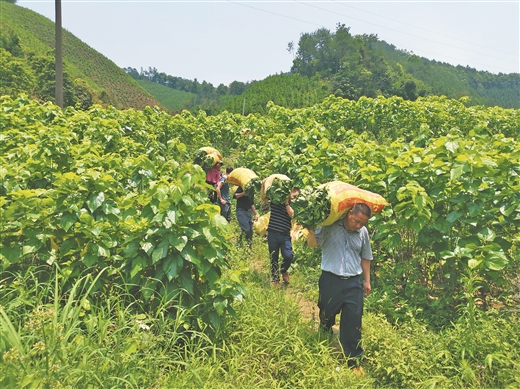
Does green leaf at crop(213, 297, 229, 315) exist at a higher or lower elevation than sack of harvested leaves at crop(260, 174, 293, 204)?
lower

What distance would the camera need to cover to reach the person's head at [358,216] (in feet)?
9.47

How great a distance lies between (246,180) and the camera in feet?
17.8

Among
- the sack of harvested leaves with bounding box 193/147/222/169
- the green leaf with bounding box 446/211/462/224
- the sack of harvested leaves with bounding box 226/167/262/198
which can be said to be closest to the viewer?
the green leaf with bounding box 446/211/462/224

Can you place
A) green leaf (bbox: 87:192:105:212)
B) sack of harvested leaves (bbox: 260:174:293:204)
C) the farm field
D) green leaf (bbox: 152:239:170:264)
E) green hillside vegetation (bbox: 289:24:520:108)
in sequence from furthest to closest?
green hillside vegetation (bbox: 289:24:520:108), sack of harvested leaves (bbox: 260:174:293:204), green leaf (bbox: 87:192:105:212), green leaf (bbox: 152:239:170:264), the farm field

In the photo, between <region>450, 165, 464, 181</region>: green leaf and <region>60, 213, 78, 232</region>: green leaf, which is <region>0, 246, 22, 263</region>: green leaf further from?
<region>450, 165, 464, 181</region>: green leaf

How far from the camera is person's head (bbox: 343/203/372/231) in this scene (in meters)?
2.89

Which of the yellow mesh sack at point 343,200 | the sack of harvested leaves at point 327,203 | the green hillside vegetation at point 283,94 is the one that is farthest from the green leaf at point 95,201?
the green hillside vegetation at point 283,94

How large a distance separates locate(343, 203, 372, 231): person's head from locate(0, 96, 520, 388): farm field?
777 millimetres

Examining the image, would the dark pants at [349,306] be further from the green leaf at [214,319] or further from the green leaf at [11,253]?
the green leaf at [11,253]

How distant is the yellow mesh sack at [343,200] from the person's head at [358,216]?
6 centimetres

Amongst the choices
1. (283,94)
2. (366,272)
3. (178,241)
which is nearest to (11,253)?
(178,241)

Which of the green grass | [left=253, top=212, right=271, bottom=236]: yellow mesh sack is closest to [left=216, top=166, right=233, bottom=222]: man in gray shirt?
[left=253, top=212, right=271, bottom=236]: yellow mesh sack

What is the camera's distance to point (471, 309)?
2898 mm

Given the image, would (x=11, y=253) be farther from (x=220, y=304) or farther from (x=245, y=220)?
(x=245, y=220)
